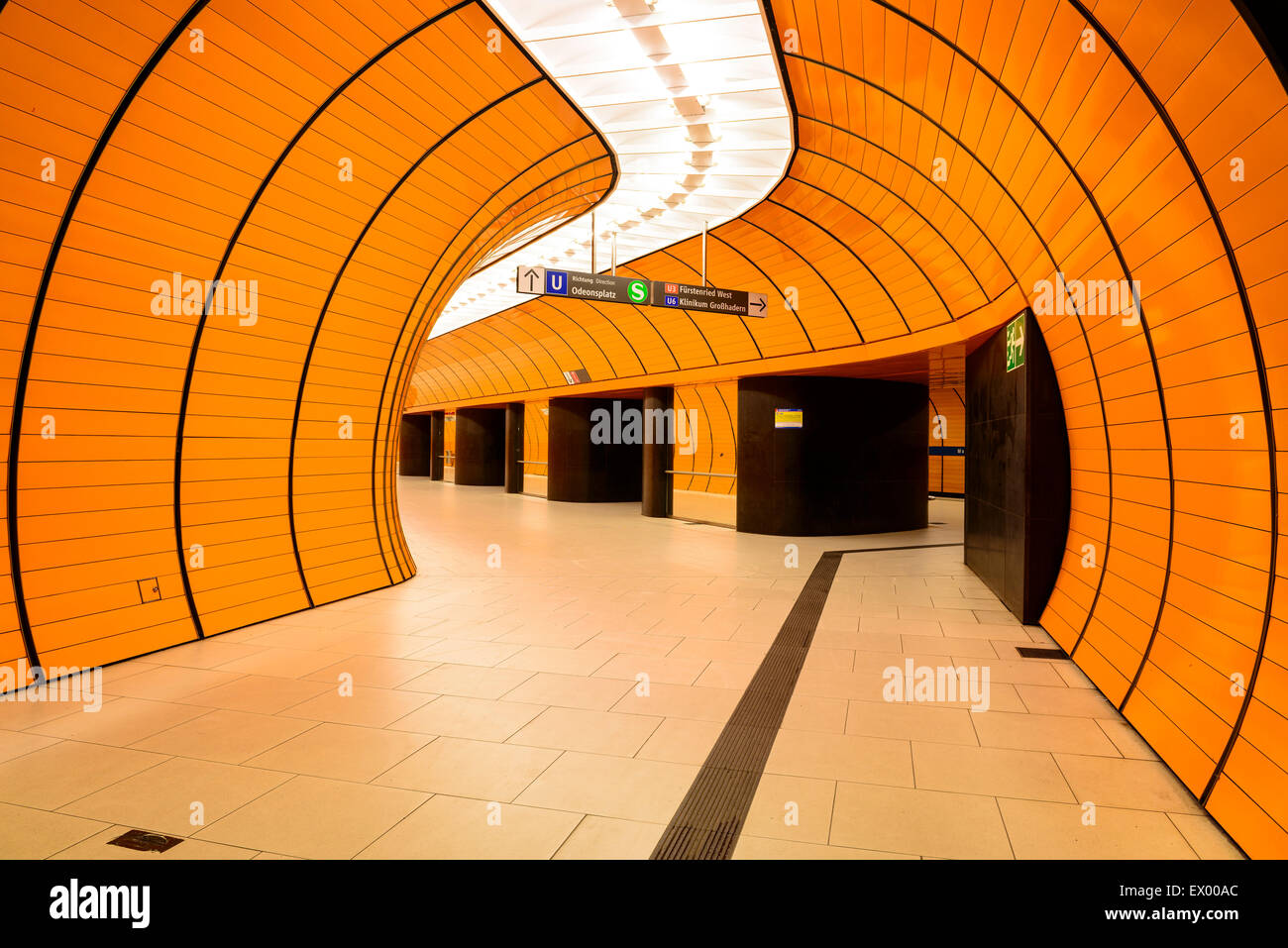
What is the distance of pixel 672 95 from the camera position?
800 cm

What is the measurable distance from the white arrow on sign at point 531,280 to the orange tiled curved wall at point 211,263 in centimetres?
107

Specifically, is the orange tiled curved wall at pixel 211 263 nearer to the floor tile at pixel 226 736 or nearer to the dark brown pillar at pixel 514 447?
the floor tile at pixel 226 736

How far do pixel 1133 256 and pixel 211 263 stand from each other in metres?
8.29

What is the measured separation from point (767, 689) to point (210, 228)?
22.4 ft

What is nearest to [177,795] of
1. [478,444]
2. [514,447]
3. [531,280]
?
[531,280]

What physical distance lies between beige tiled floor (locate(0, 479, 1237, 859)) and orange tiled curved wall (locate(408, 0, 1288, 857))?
700mm

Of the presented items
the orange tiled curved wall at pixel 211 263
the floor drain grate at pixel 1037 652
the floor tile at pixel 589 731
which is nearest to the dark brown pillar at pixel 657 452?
the orange tiled curved wall at pixel 211 263

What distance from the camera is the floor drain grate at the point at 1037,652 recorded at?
668cm

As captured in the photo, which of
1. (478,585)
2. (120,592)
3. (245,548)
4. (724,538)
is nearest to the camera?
(120,592)

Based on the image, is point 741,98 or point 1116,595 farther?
point 741,98

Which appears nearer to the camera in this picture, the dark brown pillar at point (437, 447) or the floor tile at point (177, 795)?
the floor tile at point (177, 795)

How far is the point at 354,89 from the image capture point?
6516mm
